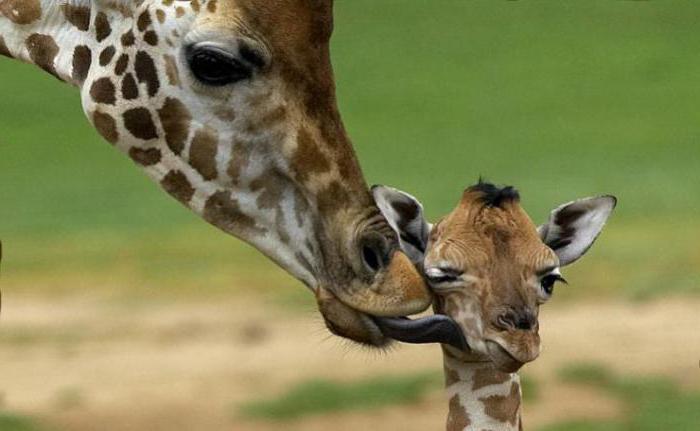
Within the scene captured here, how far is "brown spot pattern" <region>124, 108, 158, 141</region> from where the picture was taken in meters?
5.86

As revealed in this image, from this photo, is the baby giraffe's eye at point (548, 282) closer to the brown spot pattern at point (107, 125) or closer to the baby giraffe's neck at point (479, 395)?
the baby giraffe's neck at point (479, 395)

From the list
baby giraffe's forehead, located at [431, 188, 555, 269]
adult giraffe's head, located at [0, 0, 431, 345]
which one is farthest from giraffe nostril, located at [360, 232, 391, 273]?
baby giraffe's forehead, located at [431, 188, 555, 269]

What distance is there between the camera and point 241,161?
582cm

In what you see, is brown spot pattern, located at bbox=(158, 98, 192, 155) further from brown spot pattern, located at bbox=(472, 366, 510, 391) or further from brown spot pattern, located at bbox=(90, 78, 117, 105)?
brown spot pattern, located at bbox=(472, 366, 510, 391)

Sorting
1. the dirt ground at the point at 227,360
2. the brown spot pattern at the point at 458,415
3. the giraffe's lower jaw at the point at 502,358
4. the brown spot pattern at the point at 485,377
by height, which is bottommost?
the giraffe's lower jaw at the point at 502,358

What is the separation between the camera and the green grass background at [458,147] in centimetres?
1912

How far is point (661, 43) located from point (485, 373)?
28.0 m

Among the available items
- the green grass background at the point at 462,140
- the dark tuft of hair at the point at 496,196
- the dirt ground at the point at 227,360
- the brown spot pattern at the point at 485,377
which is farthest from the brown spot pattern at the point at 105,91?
the green grass background at the point at 462,140

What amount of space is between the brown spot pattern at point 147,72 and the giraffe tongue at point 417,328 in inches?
36.4

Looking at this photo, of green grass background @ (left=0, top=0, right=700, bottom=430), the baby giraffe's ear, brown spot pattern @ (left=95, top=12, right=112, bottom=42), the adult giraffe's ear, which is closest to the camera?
the adult giraffe's ear

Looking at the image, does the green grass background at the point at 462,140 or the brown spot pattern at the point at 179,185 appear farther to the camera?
the green grass background at the point at 462,140

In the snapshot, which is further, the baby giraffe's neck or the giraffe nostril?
the baby giraffe's neck

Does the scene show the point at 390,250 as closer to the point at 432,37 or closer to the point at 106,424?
the point at 106,424

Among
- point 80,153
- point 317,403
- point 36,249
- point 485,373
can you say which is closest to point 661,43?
point 80,153
